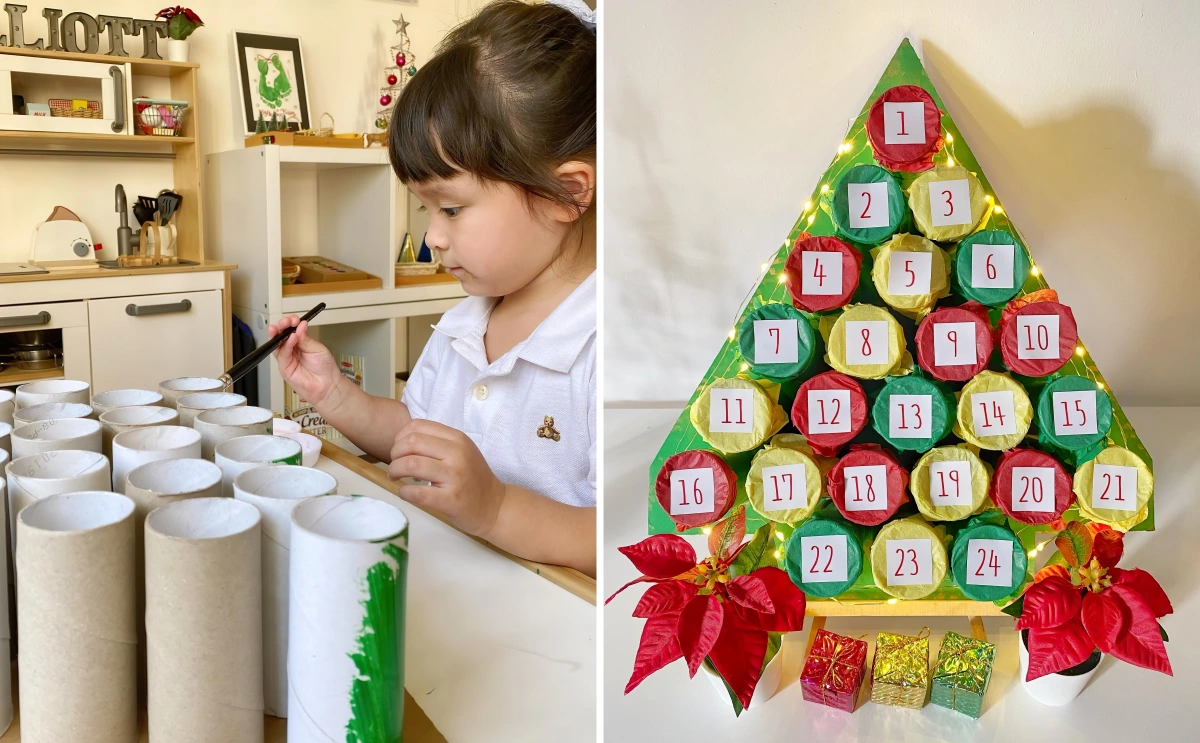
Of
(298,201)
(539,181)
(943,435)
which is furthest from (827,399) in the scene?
(298,201)

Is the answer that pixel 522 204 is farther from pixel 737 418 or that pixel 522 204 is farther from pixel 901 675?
pixel 901 675

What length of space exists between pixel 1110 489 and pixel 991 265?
205 mm

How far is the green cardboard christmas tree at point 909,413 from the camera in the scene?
2.28 feet

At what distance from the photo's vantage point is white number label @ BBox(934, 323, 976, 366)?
2.27 ft

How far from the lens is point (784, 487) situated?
2.32ft

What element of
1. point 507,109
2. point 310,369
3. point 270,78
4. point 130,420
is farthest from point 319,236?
point 130,420

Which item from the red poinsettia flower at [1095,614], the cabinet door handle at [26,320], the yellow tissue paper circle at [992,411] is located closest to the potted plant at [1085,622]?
the red poinsettia flower at [1095,614]

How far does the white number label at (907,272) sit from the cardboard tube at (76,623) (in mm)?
552

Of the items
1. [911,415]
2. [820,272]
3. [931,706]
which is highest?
[820,272]

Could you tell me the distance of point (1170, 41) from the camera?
1.06m

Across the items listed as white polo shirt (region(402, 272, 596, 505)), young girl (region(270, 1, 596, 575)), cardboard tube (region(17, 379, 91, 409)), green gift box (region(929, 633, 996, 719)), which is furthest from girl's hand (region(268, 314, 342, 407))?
green gift box (region(929, 633, 996, 719))

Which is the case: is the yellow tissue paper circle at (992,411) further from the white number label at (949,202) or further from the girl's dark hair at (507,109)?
the girl's dark hair at (507,109)

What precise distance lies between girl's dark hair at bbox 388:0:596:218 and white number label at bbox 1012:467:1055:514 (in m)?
0.66

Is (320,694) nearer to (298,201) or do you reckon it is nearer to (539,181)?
(539,181)
